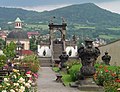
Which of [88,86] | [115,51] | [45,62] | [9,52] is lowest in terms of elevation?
[88,86]

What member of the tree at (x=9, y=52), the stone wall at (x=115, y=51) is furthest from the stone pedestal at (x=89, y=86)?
the tree at (x=9, y=52)

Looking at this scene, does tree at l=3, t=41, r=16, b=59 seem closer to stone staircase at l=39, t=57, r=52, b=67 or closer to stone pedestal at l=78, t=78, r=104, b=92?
stone staircase at l=39, t=57, r=52, b=67

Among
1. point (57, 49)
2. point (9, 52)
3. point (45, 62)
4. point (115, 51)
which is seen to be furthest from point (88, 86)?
point (9, 52)

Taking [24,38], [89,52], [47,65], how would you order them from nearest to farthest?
[89,52] → [47,65] → [24,38]

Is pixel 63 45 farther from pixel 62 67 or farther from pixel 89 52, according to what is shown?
pixel 89 52

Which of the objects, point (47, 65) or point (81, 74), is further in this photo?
point (47, 65)

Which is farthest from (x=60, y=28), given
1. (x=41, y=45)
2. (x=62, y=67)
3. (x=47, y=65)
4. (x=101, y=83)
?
(x=101, y=83)

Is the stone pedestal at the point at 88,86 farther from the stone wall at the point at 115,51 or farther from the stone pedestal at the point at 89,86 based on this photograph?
the stone wall at the point at 115,51

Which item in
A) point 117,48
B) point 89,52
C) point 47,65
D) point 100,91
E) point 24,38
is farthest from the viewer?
point 24,38

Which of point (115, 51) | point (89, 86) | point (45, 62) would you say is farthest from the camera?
point (45, 62)

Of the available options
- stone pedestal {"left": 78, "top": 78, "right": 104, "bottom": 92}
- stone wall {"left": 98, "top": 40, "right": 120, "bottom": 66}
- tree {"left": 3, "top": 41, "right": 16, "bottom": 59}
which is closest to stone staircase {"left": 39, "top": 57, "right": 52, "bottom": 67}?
tree {"left": 3, "top": 41, "right": 16, "bottom": 59}

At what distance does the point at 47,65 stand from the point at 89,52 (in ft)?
162

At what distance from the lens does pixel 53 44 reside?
87750 millimetres

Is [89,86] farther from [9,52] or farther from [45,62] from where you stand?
[9,52]
